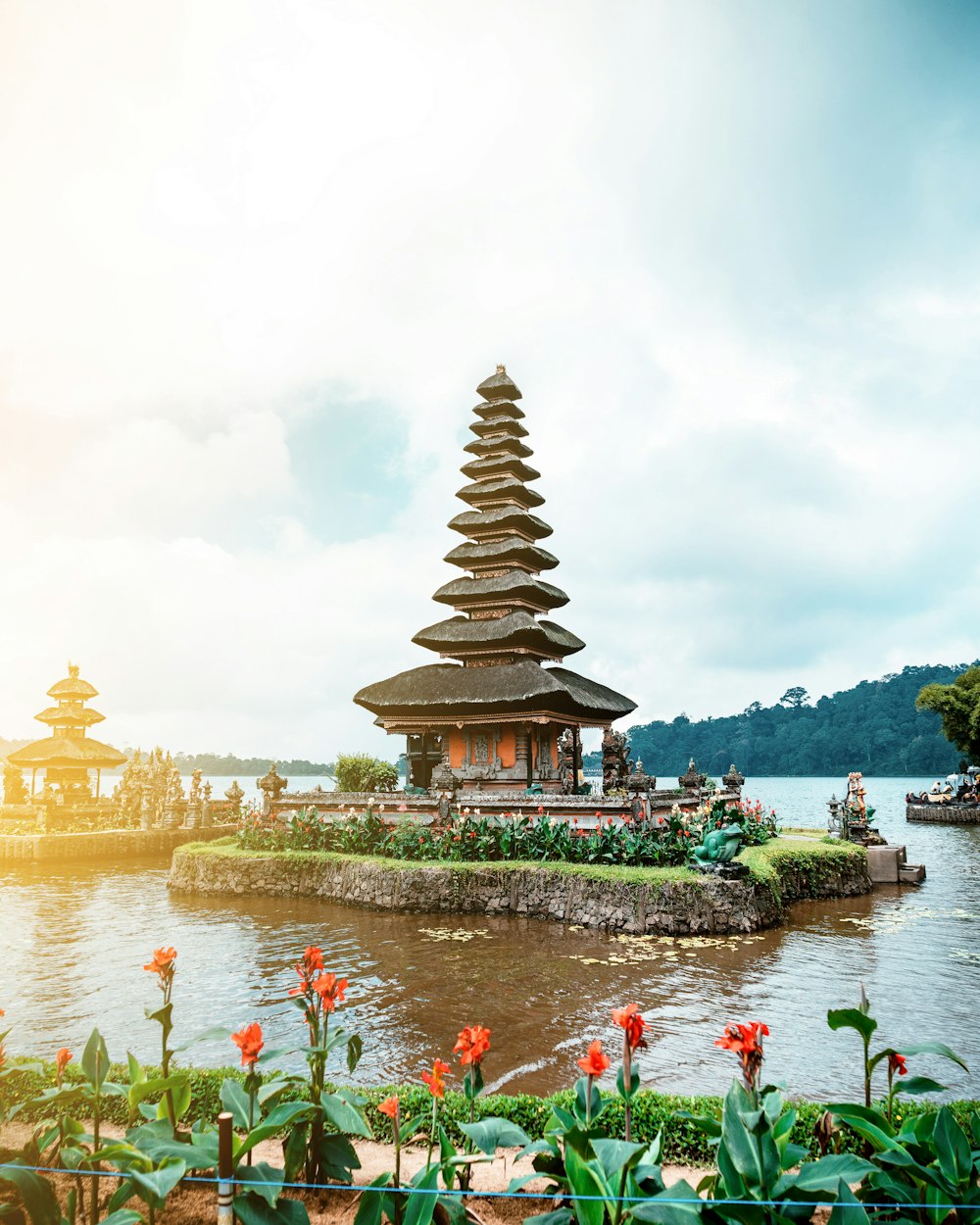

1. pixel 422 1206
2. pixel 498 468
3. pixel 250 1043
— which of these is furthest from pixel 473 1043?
pixel 498 468

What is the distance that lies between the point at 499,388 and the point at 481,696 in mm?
14020

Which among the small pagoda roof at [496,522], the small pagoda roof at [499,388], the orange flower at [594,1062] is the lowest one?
the orange flower at [594,1062]

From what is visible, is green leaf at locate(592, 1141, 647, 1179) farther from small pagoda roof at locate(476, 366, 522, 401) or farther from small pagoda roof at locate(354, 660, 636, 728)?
small pagoda roof at locate(476, 366, 522, 401)

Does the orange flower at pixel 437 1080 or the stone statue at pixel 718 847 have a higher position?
the orange flower at pixel 437 1080

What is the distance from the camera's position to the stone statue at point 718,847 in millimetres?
14531

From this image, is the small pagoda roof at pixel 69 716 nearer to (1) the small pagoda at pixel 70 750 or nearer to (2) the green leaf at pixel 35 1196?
(1) the small pagoda at pixel 70 750

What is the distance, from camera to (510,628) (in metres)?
25.8

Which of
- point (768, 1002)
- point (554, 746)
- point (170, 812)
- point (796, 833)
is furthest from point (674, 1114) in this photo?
point (170, 812)

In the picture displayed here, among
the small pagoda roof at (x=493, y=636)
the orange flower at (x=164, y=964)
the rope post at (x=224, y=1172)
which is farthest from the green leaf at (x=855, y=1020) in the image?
the small pagoda roof at (x=493, y=636)

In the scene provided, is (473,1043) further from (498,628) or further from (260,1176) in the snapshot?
(498,628)

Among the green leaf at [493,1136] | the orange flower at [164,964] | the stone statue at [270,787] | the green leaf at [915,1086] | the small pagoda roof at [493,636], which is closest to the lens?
the green leaf at [493,1136]

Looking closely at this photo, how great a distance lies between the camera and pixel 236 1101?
4.36m

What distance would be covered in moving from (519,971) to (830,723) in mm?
131656

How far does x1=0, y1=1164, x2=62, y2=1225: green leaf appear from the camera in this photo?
3645 millimetres
